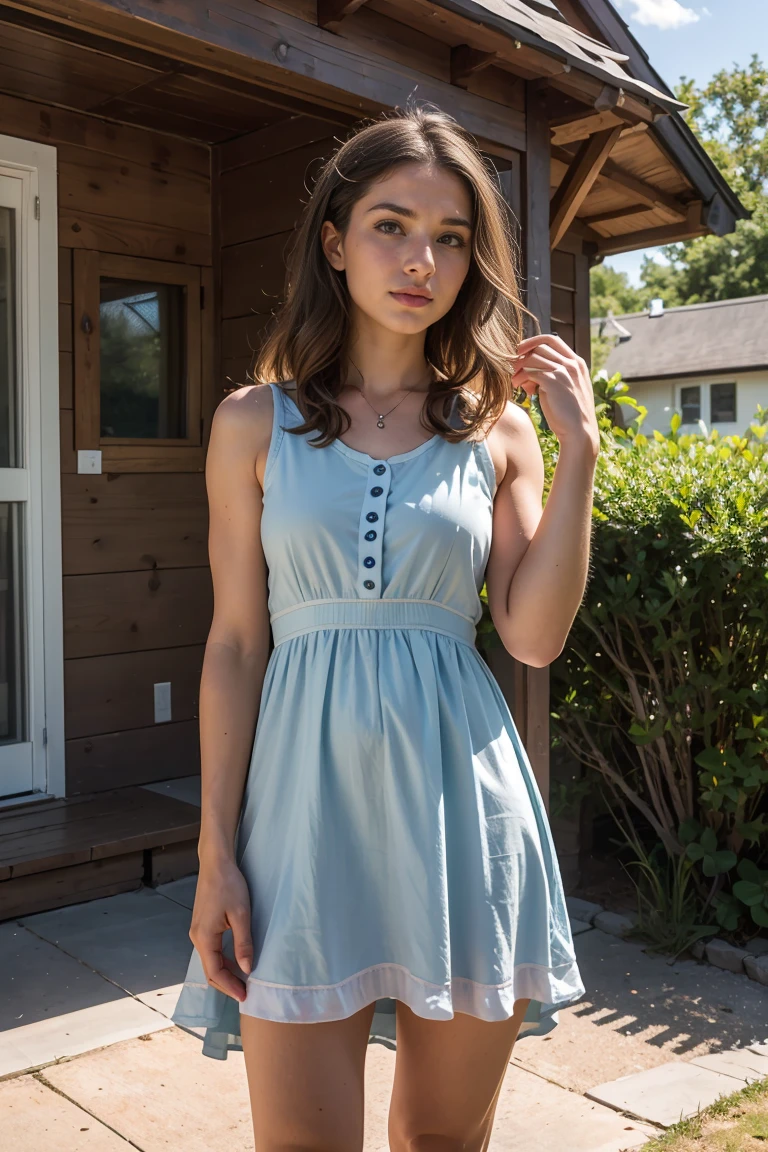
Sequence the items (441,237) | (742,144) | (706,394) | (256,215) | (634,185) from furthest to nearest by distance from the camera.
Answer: (706,394) < (742,144) < (634,185) < (256,215) < (441,237)

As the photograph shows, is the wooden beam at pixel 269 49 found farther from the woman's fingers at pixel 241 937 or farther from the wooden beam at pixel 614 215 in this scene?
the wooden beam at pixel 614 215

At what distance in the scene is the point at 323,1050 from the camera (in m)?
1.38

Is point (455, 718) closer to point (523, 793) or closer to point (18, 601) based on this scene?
point (523, 793)

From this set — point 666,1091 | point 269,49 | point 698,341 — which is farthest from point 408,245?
point 698,341

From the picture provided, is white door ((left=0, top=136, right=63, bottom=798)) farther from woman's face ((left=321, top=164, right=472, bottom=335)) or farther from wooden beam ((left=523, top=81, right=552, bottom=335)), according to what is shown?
woman's face ((left=321, top=164, right=472, bottom=335))

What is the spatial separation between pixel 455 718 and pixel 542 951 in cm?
33

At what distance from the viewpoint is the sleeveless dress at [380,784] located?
140 cm

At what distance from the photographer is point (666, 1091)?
2.73m

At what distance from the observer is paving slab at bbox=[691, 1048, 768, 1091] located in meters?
2.81

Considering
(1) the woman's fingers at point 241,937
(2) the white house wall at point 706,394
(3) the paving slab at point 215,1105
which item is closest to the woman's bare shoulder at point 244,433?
(1) the woman's fingers at point 241,937

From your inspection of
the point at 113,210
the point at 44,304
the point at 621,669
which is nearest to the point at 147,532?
the point at 44,304

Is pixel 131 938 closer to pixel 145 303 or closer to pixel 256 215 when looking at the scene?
pixel 145 303

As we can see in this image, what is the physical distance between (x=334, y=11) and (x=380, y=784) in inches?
94.7

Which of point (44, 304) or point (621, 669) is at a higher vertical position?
point (44, 304)
